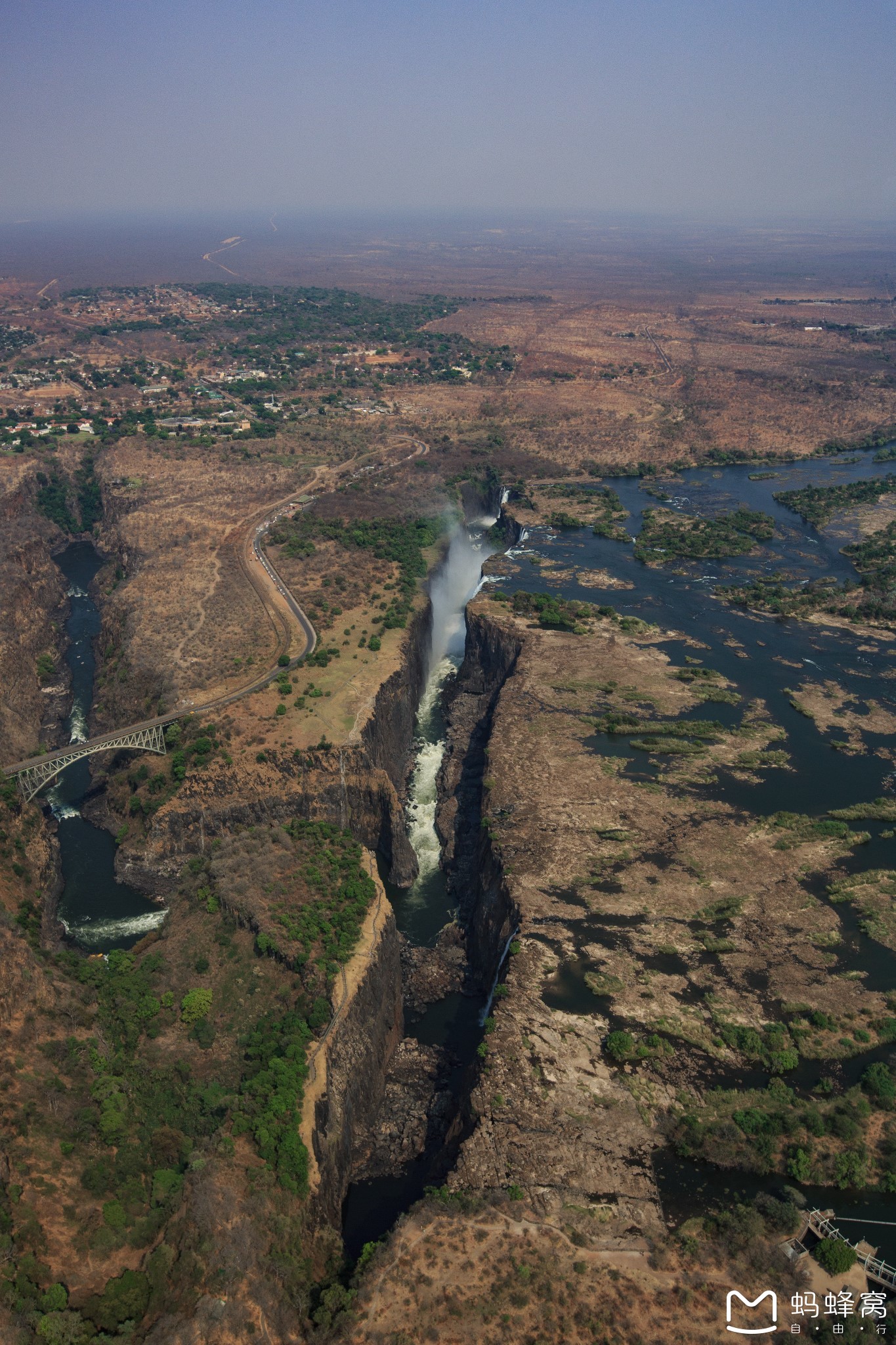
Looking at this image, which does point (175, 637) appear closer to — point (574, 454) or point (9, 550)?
point (9, 550)

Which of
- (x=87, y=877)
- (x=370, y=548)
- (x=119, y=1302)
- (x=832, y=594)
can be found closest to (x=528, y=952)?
(x=119, y=1302)

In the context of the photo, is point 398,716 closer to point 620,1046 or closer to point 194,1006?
point 194,1006

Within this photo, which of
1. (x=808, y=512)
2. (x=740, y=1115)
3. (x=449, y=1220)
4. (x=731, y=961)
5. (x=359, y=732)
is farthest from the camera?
(x=808, y=512)

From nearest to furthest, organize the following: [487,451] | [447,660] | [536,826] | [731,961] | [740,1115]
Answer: [740,1115] → [731,961] → [536,826] → [447,660] → [487,451]

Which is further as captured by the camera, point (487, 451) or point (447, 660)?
point (487, 451)

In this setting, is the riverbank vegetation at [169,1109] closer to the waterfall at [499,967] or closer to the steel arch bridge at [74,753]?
the waterfall at [499,967]

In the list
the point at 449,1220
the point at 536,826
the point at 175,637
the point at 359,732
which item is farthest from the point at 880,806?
the point at 175,637

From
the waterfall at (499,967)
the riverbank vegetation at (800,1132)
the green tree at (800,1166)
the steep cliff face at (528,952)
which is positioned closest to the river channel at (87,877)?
the steep cliff face at (528,952)
